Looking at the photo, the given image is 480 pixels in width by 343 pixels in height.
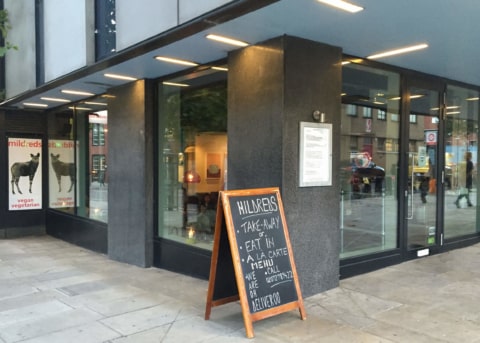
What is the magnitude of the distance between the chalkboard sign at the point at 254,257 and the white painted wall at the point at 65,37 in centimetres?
371

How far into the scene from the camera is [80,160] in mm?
9531

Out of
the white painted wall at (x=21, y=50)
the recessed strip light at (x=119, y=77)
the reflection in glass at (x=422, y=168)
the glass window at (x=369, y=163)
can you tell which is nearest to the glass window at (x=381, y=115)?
the glass window at (x=369, y=163)

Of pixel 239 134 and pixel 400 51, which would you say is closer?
pixel 239 134

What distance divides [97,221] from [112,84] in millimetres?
2739

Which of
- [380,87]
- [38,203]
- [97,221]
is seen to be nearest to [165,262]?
[97,221]

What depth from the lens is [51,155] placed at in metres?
10.3

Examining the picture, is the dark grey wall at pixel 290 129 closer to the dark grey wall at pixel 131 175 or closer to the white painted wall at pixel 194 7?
the white painted wall at pixel 194 7

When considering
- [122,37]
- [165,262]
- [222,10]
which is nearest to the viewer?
[222,10]

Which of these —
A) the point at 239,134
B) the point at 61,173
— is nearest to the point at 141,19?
the point at 239,134

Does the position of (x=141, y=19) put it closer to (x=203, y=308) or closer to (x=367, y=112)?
(x=367, y=112)

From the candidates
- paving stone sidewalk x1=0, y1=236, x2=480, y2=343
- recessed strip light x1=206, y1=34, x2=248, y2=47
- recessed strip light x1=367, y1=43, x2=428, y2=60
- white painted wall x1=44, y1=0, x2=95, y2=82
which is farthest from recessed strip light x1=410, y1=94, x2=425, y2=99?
white painted wall x1=44, y1=0, x2=95, y2=82

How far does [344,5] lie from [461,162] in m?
5.40

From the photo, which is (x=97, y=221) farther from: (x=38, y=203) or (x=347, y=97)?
(x=347, y=97)

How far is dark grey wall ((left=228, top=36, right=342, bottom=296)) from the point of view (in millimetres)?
4758
